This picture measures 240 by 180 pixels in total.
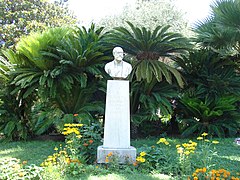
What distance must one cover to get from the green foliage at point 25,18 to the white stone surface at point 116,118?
9.03 m

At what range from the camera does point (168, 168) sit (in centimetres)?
410

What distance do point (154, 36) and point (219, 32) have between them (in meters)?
1.70

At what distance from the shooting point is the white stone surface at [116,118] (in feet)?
14.9

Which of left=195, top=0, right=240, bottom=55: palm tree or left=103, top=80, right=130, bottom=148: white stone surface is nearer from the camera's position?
left=103, top=80, right=130, bottom=148: white stone surface

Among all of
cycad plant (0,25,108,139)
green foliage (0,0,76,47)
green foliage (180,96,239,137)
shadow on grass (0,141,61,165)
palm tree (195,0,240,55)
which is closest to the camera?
shadow on grass (0,141,61,165)

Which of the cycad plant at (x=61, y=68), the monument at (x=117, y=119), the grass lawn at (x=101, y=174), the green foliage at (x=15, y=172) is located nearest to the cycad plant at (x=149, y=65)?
the cycad plant at (x=61, y=68)

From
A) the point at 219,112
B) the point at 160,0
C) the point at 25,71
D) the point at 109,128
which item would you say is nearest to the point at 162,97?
the point at 219,112

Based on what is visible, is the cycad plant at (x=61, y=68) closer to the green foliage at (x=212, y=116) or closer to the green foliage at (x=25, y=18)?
the green foliage at (x=212, y=116)

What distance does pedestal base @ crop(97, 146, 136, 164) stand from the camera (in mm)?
4328

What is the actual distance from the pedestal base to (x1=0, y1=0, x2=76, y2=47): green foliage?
9527mm

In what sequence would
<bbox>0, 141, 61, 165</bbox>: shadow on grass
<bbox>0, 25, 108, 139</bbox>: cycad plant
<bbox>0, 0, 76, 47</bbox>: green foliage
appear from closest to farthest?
<bbox>0, 141, 61, 165</bbox>: shadow on grass → <bbox>0, 25, 108, 139</bbox>: cycad plant → <bbox>0, 0, 76, 47</bbox>: green foliage

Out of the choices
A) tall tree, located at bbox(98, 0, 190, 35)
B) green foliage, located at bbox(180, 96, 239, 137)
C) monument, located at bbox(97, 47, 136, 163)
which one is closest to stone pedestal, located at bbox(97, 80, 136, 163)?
monument, located at bbox(97, 47, 136, 163)

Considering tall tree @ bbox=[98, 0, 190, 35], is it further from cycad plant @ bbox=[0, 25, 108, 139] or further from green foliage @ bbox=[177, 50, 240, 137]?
cycad plant @ bbox=[0, 25, 108, 139]

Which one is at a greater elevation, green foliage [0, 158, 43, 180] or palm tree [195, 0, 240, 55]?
palm tree [195, 0, 240, 55]
